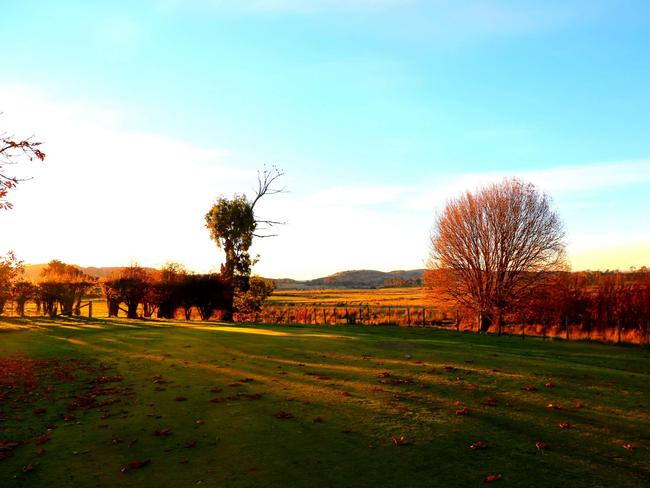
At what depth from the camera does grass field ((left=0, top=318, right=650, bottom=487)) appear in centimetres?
698

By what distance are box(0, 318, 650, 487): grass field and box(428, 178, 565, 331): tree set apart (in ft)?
67.7

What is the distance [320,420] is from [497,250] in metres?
32.5

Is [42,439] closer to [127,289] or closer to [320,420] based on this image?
[320,420]

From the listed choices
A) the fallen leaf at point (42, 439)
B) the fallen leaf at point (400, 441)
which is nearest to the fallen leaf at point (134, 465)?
the fallen leaf at point (42, 439)

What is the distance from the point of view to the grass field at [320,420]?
698 cm

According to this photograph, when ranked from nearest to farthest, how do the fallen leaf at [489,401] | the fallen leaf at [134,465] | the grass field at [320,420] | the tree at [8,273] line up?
the grass field at [320,420]
the fallen leaf at [134,465]
the fallen leaf at [489,401]
the tree at [8,273]

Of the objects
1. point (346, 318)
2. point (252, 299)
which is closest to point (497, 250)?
point (346, 318)

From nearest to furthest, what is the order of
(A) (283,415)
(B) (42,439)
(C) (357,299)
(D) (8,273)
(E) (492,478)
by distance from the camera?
(E) (492,478)
(B) (42,439)
(A) (283,415)
(D) (8,273)
(C) (357,299)

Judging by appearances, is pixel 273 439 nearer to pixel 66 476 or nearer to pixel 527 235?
pixel 66 476

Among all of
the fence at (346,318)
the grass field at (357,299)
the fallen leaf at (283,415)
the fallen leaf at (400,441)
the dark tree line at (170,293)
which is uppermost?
the dark tree line at (170,293)

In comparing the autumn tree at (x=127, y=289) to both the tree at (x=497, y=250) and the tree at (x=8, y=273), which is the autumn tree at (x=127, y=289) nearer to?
the tree at (x=8, y=273)

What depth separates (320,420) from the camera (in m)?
9.27

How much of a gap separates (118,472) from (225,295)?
35.7 m

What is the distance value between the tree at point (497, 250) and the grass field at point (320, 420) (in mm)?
20645
